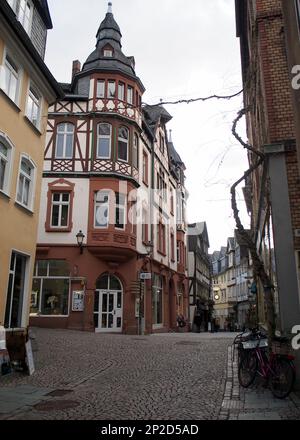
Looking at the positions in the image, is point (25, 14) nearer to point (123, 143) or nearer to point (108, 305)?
point (123, 143)

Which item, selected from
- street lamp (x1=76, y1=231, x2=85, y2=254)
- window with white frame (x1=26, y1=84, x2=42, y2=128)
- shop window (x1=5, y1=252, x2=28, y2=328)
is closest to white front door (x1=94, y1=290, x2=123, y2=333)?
street lamp (x1=76, y1=231, x2=85, y2=254)

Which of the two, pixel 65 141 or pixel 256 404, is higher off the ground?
pixel 65 141

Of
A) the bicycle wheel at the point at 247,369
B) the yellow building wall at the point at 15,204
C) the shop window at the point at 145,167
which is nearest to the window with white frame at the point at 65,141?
the shop window at the point at 145,167

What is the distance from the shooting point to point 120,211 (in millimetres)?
25047

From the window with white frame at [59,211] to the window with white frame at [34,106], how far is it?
969 cm

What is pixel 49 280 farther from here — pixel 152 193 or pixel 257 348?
pixel 257 348

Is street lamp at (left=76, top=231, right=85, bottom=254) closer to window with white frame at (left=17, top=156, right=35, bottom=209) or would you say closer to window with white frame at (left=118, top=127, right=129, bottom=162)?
window with white frame at (left=118, top=127, right=129, bottom=162)

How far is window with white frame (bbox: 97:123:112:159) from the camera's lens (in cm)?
2548

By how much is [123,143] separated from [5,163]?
13.6 meters

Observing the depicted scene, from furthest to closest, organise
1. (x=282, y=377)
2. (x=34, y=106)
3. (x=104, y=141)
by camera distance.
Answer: (x=104, y=141)
(x=34, y=106)
(x=282, y=377)

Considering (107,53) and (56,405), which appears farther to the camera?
(107,53)

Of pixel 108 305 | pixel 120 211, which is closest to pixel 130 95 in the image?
pixel 120 211

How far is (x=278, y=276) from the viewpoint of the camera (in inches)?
371
